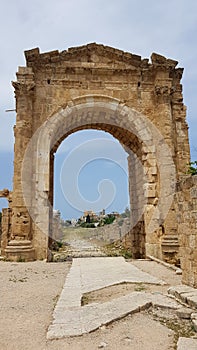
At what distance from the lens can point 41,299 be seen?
4.09 meters

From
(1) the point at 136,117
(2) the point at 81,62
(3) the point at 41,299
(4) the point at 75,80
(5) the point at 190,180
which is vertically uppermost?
(2) the point at 81,62

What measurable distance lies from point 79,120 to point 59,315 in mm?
8898

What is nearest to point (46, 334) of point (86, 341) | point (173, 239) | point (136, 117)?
point (86, 341)

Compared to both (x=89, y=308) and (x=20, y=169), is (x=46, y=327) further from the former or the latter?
(x=20, y=169)

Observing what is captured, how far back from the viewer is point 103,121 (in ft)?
37.6

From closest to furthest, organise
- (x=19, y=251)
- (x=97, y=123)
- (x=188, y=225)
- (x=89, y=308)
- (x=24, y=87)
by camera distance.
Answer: (x=89, y=308)
(x=188, y=225)
(x=19, y=251)
(x=24, y=87)
(x=97, y=123)

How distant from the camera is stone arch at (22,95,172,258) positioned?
30.1 ft

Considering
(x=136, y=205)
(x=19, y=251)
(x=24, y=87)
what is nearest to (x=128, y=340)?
(x=19, y=251)

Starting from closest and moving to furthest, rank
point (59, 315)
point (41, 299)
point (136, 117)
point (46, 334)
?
point (46, 334)
point (59, 315)
point (41, 299)
point (136, 117)

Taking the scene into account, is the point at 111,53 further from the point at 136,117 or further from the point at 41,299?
the point at 41,299

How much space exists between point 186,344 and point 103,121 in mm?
9741

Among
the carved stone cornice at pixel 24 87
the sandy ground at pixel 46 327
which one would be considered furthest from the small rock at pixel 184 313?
the carved stone cornice at pixel 24 87

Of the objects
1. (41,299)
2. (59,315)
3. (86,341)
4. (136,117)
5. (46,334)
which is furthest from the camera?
(136,117)

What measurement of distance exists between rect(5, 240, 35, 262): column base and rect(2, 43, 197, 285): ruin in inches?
2.0
